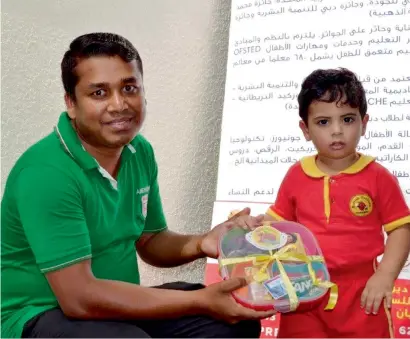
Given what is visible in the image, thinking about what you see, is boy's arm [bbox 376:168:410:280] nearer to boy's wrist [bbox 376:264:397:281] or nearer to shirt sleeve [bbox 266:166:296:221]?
boy's wrist [bbox 376:264:397:281]

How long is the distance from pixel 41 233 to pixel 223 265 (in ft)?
1.23

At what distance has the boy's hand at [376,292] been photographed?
117 centimetres

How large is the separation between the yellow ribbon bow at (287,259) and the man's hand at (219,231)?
100 millimetres

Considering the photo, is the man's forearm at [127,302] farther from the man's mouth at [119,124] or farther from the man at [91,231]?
the man's mouth at [119,124]

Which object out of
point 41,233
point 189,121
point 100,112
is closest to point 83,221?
point 41,233

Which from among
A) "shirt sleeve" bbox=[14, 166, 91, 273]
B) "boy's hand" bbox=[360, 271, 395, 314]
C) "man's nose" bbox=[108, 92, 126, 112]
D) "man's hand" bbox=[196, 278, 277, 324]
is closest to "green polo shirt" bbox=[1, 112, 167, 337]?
"shirt sleeve" bbox=[14, 166, 91, 273]

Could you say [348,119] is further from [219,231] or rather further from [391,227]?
[219,231]

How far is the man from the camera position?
106cm

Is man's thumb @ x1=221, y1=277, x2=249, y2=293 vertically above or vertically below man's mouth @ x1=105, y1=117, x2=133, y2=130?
below

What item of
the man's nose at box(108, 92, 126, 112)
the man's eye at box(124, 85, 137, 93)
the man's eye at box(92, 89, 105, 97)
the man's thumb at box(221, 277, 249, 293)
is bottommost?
the man's thumb at box(221, 277, 249, 293)

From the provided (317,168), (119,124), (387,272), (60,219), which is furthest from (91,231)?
(387,272)

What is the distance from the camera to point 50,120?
178cm

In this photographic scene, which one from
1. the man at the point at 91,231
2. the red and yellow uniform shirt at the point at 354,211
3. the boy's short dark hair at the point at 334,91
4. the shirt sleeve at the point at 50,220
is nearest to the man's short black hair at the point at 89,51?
the man at the point at 91,231

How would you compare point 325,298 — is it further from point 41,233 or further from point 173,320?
point 41,233
